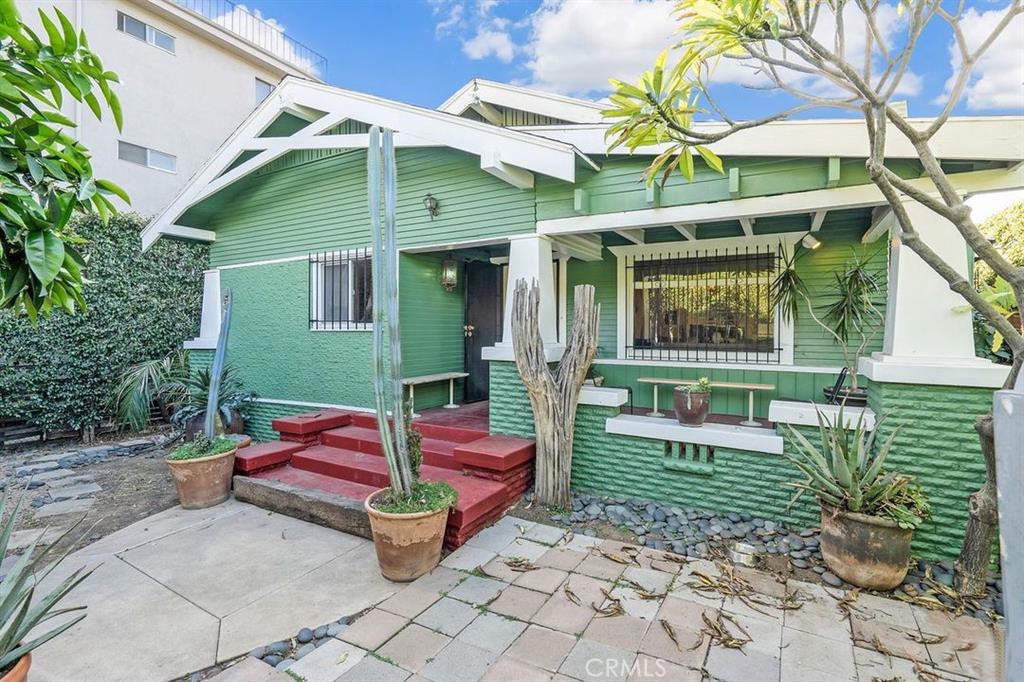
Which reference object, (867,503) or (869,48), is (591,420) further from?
(869,48)

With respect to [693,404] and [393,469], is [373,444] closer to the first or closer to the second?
[393,469]

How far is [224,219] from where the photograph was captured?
7.97m

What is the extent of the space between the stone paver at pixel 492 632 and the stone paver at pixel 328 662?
597 mm

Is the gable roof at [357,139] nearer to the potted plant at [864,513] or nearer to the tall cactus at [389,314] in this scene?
the tall cactus at [389,314]

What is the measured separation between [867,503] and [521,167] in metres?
4.10

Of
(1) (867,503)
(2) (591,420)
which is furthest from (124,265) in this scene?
(1) (867,503)

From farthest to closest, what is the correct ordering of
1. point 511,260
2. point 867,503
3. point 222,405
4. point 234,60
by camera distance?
point 234,60, point 222,405, point 511,260, point 867,503

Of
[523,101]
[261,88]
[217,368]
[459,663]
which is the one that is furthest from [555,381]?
[261,88]

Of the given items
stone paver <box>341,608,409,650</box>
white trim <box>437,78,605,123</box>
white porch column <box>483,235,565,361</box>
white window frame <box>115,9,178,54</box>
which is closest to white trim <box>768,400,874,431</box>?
white porch column <box>483,235,565,361</box>

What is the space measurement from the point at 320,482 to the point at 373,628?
2354mm

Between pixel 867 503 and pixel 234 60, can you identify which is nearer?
pixel 867 503

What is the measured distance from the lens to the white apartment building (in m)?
10.8

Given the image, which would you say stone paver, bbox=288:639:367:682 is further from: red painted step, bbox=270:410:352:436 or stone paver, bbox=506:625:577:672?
red painted step, bbox=270:410:352:436

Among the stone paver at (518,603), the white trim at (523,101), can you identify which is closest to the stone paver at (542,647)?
the stone paver at (518,603)
